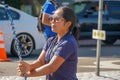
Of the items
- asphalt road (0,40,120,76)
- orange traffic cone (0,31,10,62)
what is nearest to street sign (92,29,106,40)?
asphalt road (0,40,120,76)

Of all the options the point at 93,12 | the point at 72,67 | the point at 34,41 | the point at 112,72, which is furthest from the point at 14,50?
the point at 72,67

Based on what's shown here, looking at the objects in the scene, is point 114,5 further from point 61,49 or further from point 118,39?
point 61,49

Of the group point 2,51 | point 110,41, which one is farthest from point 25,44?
point 110,41

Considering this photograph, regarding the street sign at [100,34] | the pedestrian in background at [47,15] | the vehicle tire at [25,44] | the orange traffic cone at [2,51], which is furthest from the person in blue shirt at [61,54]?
the vehicle tire at [25,44]

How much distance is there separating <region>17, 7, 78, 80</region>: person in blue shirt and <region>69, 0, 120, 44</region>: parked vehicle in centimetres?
1255

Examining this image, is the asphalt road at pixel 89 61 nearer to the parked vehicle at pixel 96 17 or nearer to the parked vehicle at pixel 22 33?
the parked vehicle at pixel 22 33

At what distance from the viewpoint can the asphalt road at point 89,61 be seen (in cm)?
1032

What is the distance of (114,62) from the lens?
11.8 m

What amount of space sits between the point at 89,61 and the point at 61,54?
313 inches

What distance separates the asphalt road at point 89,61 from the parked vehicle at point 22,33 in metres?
0.29

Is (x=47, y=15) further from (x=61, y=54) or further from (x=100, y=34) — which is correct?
(x=100, y=34)

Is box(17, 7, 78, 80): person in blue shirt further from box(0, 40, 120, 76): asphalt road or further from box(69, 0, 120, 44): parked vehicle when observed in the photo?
box(69, 0, 120, 44): parked vehicle

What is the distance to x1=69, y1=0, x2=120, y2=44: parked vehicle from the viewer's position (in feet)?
54.8

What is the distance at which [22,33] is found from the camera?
12.8 metres
